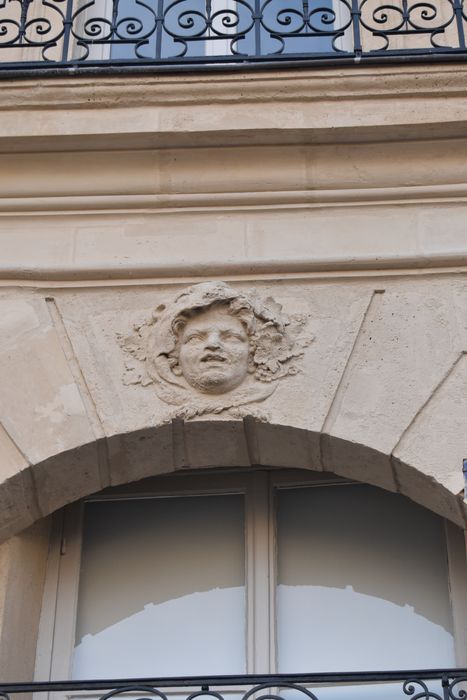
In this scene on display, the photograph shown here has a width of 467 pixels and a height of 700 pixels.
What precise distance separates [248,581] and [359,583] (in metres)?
0.43

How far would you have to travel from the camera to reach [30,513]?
18.2 ft

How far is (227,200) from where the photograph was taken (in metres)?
5.92

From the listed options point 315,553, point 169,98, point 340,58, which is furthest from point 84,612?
point 340,58

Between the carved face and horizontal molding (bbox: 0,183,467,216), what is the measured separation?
0.56m

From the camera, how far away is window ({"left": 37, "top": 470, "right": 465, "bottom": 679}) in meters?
5.46

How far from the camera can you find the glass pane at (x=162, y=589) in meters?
5.51

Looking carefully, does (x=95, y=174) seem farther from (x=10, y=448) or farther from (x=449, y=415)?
(x=449, y=415)

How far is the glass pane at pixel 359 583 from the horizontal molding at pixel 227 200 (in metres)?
1.17

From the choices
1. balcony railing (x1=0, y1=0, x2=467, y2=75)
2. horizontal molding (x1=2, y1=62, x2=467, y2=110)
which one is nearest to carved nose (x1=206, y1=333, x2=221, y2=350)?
horizontal molding (x1=2, y1=62, x2=467, y2=110)

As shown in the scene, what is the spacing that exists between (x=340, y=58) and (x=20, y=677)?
2791 mm

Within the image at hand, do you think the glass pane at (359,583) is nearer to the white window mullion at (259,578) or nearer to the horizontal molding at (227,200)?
the white window mullion at (259,578)

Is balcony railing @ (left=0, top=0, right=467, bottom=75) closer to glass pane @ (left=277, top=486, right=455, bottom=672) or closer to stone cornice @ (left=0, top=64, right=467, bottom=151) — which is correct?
stone cornice @ (left=0, top=64, right=467, bottom=151)

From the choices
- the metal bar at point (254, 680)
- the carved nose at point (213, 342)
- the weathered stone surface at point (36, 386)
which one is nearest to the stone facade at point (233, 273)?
the weathered stone surface at point (36, 386)

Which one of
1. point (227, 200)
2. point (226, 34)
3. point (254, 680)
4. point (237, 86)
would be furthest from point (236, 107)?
point (254, 680)
